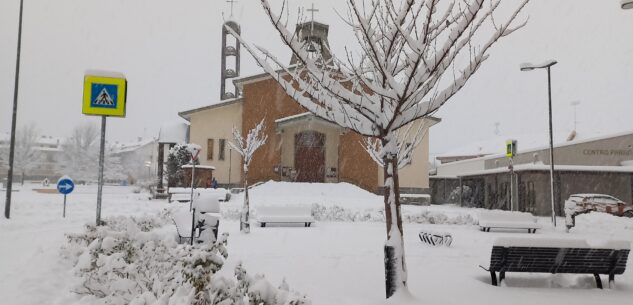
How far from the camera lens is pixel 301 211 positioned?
16.0 meters

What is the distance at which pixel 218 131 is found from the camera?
32.3m

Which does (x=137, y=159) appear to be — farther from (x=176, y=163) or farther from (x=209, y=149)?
(x=176, y=163)

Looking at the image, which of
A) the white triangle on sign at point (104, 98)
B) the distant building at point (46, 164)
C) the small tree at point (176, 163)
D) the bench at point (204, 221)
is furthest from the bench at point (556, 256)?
the distant building at point (46, 164)

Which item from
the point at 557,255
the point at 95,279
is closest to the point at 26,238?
the point at 95,279

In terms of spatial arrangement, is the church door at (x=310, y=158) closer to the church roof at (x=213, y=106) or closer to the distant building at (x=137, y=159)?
the church roof at (x=213, y=106)

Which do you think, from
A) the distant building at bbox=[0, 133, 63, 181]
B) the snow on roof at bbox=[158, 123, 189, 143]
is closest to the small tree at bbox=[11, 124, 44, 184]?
the distant building at bbox=[0, 133, 63, 181]

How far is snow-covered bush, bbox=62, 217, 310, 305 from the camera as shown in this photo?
398 cm

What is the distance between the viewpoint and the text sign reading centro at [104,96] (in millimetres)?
8500

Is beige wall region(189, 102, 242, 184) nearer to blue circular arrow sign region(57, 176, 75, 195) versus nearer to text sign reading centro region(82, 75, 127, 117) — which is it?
blue circular arrow sign region(57, 176, 75, 195)

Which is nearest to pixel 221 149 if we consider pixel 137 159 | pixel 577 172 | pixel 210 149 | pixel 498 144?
pixel 210 149

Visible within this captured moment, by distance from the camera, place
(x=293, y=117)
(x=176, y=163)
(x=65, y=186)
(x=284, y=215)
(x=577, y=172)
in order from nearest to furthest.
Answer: (x=65, y=186) → (x=284, y=215) → (x=577, y=172) → (x=293, y=117) → (x=176, y=163)

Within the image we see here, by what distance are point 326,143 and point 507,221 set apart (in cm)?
1758

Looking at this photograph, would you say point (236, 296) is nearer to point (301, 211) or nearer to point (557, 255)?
point (557, 255)

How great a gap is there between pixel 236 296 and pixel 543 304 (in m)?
4.17
